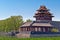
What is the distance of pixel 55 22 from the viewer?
63.5m

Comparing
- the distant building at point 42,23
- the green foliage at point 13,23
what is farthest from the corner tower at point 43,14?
the green foliage at point 13,23

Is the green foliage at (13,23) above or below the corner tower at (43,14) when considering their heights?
below

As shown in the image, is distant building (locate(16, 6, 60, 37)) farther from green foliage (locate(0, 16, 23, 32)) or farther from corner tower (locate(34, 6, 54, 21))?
green foliage (locate(0, 16, 23, 32))

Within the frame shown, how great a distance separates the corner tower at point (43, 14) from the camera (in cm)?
6341

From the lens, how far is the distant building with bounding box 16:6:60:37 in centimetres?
5856

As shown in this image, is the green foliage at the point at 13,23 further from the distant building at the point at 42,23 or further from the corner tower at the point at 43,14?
the corner tower at the point at 43,14

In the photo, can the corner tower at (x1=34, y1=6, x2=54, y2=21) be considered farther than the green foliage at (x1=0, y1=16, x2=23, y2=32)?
No

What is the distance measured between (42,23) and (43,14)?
14.5 ft

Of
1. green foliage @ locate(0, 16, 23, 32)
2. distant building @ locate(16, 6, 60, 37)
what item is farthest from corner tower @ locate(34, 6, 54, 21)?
green foliage @ locate(0, 16, 23, 32)

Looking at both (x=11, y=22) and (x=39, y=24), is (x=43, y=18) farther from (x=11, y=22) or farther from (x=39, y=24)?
(x=11, y=22)

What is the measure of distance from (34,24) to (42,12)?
6119 millimetres

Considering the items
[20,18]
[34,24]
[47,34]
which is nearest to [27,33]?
[47,34]

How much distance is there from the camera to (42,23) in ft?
197

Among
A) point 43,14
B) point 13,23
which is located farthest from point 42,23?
point 13,23
